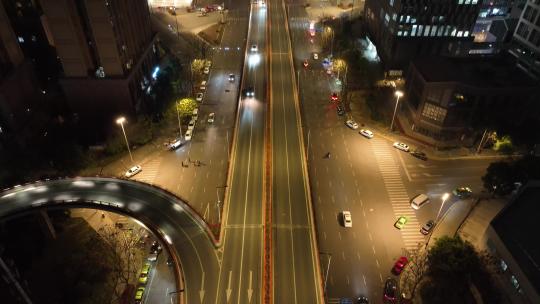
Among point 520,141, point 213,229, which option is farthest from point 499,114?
point 213,229

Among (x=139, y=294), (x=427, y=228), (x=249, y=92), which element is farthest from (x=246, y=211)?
(x=249, y=92)

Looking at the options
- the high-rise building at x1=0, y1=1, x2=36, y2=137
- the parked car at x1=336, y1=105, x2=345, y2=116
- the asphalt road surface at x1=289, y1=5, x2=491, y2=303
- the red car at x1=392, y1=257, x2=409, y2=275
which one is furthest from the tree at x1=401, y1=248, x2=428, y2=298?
the high-rise building at x1=0, y1=1, x2=36, y2=137

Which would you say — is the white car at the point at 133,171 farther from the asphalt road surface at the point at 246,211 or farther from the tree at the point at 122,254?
the asphalt road surface at the point at 246,211

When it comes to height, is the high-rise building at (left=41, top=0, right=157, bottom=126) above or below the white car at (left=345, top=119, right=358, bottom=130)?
above

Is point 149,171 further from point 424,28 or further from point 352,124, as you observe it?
point 424,28

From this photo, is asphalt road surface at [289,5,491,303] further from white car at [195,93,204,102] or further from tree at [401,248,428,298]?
white car at [195,93,204,102]

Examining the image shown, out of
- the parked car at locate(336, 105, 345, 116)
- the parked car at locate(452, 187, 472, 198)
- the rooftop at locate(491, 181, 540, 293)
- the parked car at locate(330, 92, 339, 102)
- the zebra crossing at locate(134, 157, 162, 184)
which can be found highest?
the rooftop at locate(491, 181, 540, 293)

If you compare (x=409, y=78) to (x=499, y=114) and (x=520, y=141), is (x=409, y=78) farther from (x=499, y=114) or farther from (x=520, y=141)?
(x=520, y=141)
